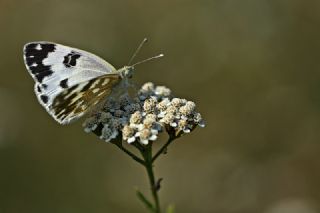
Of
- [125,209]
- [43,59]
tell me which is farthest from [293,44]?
[43,59]

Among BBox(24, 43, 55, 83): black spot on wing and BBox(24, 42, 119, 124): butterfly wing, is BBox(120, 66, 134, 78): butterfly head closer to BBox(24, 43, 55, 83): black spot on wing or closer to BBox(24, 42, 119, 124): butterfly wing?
BBox(24, 42, 119, 124): butterfly wing

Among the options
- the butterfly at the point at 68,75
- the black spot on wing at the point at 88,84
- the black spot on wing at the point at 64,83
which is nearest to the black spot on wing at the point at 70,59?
the butterfly at the point at 68,75

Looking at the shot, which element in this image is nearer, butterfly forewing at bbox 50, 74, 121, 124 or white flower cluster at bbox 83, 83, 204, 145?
butterfly forewing at bbox 50, 74, 121, 124

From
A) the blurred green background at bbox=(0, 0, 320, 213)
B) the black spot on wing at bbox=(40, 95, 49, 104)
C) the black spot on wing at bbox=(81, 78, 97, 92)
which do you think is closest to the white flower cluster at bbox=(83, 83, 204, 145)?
the black spot on wing at bbox=(81, 78, 97, 92)

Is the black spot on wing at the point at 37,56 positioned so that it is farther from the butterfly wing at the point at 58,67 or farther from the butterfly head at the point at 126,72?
the butterfly head at the point at 126,72

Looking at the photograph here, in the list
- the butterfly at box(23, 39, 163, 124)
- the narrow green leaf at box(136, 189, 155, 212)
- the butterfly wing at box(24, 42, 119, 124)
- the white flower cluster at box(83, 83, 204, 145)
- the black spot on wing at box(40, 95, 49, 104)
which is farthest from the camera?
the butterfly wing at box(24, 42, 119, 124)

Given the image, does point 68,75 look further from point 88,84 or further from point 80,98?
point 88,84
